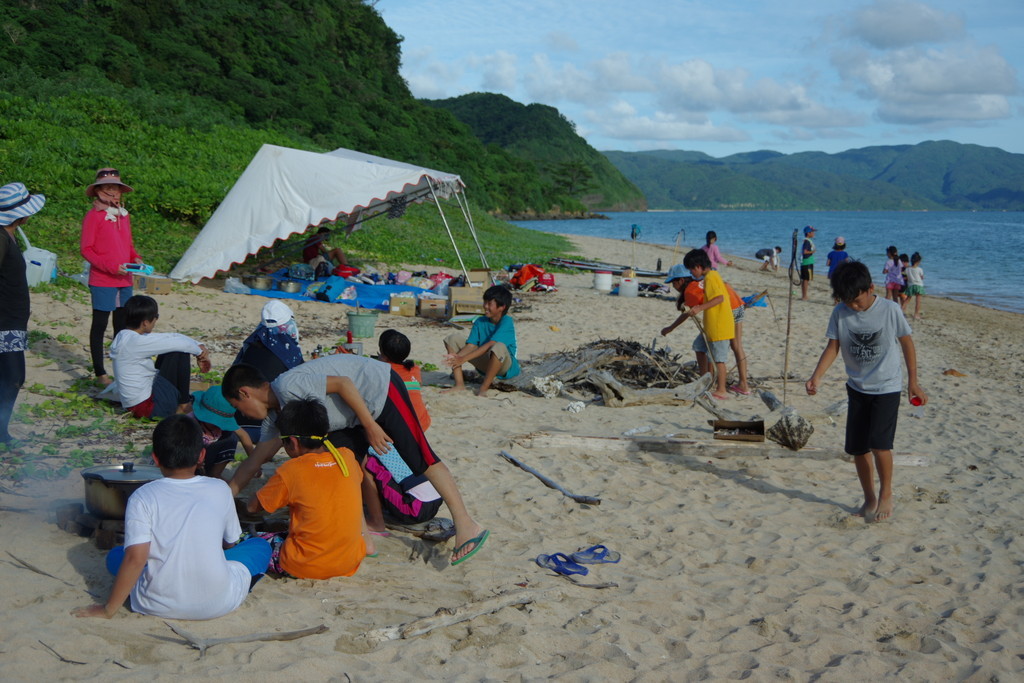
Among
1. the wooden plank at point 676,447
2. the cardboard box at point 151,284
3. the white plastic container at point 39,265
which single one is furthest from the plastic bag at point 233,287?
the wooden plank at point 676,447

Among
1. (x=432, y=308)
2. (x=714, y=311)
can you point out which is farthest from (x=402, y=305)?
(x=714, y=311)

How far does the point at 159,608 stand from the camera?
3.32 meters

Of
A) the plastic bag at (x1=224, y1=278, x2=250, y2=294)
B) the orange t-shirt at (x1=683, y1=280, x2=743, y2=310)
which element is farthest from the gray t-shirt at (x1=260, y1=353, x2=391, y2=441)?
the plastic bag at (x1=224, y1=278, x2=250, y2=294)

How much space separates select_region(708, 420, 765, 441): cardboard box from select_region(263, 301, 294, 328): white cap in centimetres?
338

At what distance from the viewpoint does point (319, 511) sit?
3.71 meters

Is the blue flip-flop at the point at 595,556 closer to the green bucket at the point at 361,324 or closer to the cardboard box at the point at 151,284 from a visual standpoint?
the green bucket at the point at 361,324

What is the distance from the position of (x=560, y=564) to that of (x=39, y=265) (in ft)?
28.3

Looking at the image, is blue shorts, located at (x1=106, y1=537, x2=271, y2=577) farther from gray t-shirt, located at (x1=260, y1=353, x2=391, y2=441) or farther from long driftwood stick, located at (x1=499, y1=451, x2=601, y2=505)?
long driftwood stick, located at (x1=499, y1=451, x2=601, y2=505)

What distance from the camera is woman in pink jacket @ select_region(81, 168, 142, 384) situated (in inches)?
259

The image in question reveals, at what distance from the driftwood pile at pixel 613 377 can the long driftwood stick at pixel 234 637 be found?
4.92m

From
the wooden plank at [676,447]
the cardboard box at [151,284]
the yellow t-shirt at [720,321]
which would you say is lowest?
the wooden plank at [676,447]

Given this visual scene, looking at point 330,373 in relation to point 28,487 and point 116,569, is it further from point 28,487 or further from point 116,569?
point 28,487

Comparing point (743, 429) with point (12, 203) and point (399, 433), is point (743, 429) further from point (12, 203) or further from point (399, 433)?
point (12, 203)

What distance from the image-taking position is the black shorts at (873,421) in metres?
4.91
